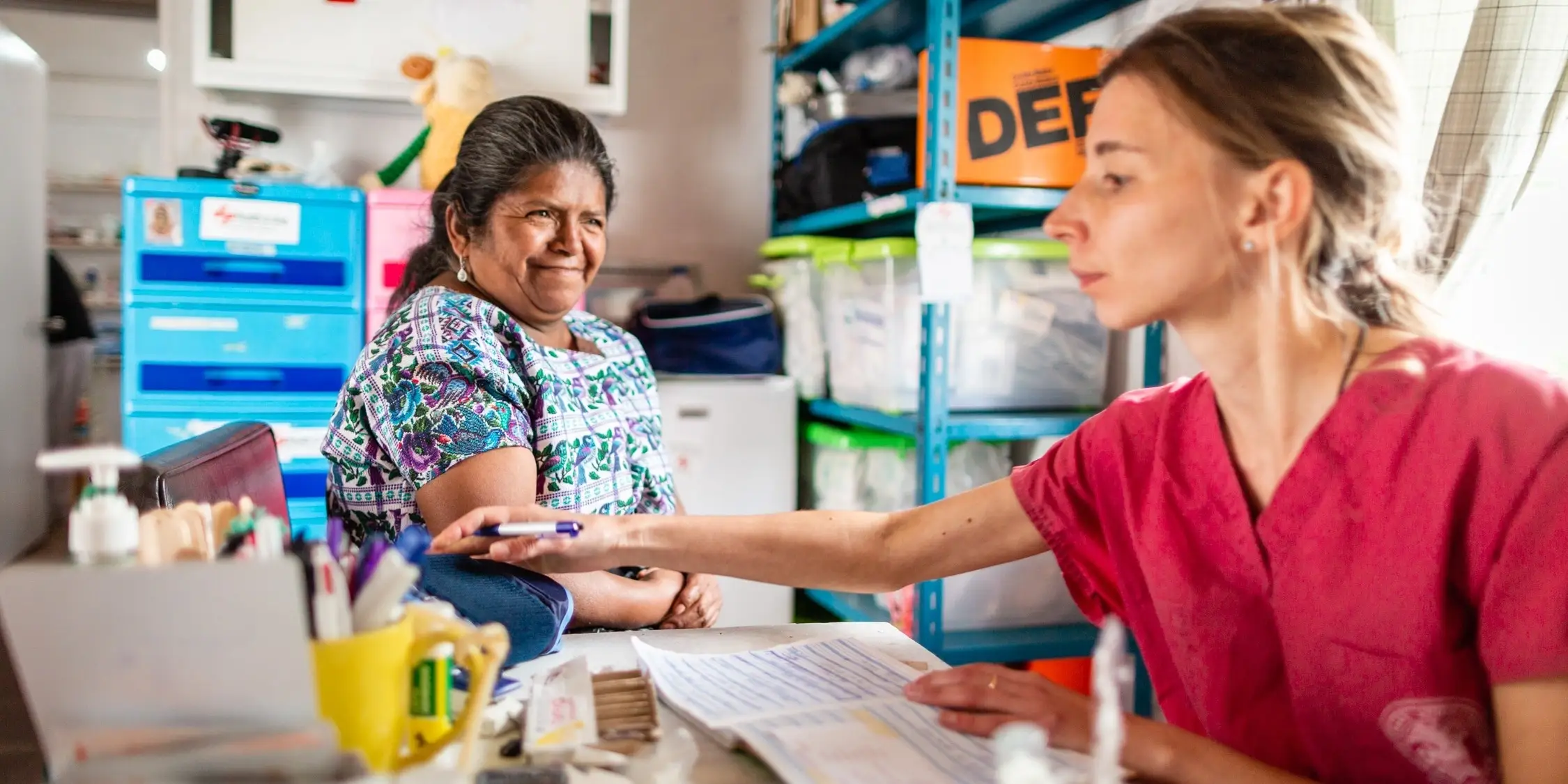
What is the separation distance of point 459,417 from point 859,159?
1.34 metres

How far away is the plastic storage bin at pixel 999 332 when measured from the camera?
2109 mm

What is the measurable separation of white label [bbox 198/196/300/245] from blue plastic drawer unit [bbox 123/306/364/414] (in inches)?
6.1

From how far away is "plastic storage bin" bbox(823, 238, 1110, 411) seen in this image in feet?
6.92

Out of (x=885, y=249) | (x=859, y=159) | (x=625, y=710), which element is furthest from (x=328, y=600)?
(x=859, y=159)

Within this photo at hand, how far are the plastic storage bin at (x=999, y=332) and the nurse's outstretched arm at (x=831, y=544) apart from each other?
3.42 ft

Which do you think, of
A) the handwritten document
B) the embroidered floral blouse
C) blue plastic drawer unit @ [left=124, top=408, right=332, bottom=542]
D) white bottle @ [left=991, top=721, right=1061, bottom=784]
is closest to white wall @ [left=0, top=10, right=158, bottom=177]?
blue plastic drawer unit @ [left=124, top=408, right=332, bottom=542]

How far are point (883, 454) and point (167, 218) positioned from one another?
1.61m

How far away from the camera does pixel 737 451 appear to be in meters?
2.54

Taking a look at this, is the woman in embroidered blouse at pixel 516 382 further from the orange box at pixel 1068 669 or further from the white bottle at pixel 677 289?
the white bottle at pixel 677 289

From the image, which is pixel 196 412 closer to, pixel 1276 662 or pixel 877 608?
pixel 877 608

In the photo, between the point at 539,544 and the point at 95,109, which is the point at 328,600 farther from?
the point at 95,109

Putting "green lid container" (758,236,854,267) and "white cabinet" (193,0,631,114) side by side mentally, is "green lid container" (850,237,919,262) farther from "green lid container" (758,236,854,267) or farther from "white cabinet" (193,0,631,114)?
"white cabinet" (193,0,631,114)

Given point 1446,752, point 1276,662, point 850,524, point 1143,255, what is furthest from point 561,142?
point 1446,752

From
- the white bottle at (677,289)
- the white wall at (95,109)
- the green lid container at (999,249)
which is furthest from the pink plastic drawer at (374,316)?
the white wall at (95,109)
